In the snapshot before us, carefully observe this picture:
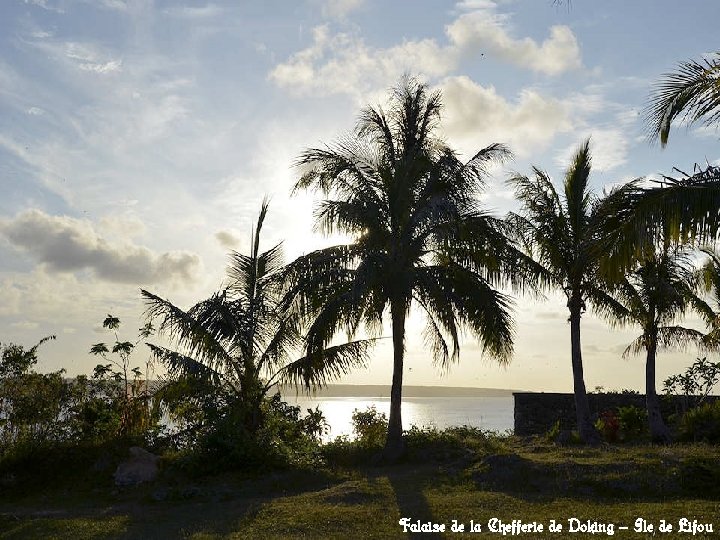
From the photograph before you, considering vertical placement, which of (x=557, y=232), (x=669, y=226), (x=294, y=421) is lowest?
(x=294, y=421)

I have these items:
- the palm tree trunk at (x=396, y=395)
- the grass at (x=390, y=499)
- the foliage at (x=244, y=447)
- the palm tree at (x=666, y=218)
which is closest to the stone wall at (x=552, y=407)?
the grass at (x=390, y=499)

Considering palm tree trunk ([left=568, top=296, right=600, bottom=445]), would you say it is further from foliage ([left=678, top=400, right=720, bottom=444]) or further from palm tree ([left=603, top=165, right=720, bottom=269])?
palm tree ([left=603, top=165, right=720, bottom=269])

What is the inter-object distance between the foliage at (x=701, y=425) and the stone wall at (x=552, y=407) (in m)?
3.63

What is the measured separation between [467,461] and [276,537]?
6.37m

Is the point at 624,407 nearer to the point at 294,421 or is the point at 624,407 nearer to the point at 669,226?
the point at 294,421

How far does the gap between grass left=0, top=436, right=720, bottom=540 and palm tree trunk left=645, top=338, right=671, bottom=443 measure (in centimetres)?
409

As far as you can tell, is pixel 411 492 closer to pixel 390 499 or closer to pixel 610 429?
pixel 390 499

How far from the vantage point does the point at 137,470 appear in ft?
46.1

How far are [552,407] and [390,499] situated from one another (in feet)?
45.7

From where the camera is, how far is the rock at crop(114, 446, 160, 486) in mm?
13898

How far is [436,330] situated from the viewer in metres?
16.4

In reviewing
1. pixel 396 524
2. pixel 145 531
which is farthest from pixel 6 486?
pixel 396 524

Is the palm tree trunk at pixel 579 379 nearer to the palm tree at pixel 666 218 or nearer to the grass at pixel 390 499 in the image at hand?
the grass at pixel 390 499

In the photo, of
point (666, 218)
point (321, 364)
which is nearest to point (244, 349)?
point (321, 364)
